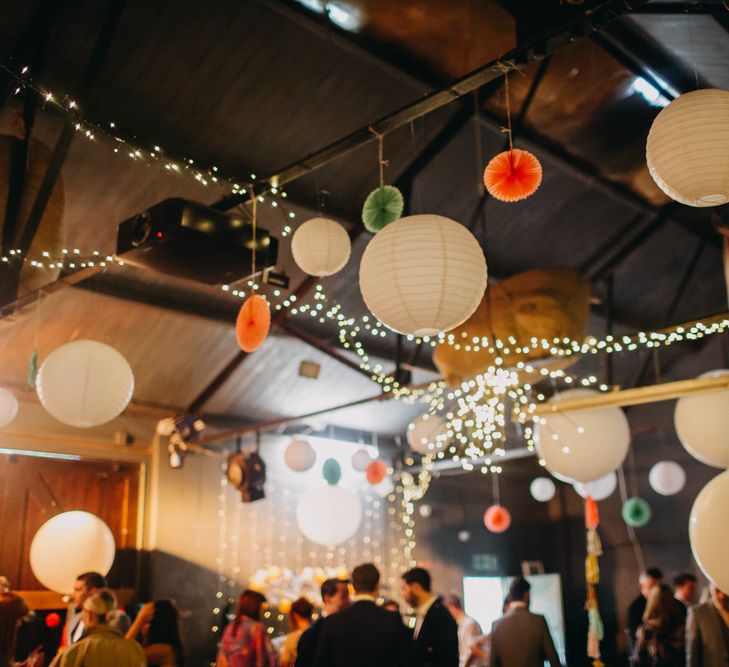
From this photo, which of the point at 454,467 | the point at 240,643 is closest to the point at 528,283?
the point at 240,643

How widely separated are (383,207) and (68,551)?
10.6ft

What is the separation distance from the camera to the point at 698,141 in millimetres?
2535

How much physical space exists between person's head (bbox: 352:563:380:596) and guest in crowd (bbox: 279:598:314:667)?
1.12 meters

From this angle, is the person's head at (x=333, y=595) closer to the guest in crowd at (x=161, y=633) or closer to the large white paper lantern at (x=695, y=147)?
the guest in crowd at (x=161, y=633)

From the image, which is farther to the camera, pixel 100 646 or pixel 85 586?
pixel 85 586

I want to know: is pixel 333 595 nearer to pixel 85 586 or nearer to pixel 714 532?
pixel 85 586

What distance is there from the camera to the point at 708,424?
456 centimetres

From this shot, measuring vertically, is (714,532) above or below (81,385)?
below

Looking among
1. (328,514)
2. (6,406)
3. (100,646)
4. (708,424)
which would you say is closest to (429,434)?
(328,514)

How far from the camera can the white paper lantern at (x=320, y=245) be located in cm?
451

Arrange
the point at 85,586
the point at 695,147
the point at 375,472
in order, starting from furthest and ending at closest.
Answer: the point at 375,472 → the point at 85,586 → the point at 695,147

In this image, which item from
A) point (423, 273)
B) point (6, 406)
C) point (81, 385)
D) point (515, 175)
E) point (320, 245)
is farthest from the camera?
point (6, 406)

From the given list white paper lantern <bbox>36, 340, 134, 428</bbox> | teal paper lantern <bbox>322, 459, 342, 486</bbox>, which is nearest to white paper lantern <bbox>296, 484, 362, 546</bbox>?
teal paper lantern <bbox>322, 459, 342, 486</bbox>

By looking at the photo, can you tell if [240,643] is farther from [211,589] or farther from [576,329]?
[211,589]
